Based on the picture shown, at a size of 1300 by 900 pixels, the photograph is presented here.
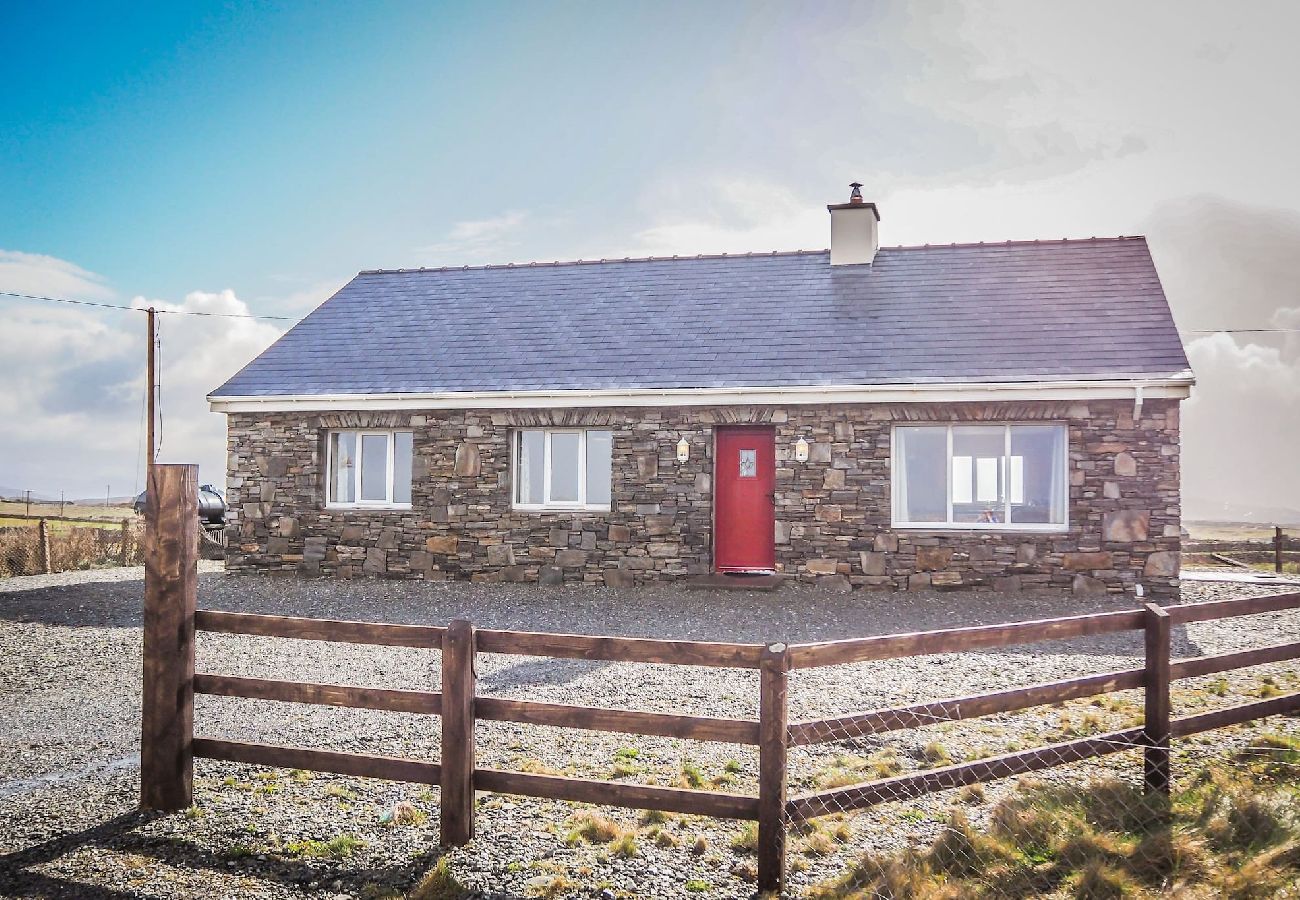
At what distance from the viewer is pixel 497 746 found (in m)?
6.22

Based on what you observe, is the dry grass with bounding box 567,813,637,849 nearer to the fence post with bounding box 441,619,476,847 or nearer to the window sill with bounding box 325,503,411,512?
the fence post with bounding box 441,619,476,847

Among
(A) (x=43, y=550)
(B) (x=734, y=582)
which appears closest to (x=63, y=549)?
(A) (x=43, y=550)

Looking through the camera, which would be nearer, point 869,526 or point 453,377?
point 869,526

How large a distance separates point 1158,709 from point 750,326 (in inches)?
443

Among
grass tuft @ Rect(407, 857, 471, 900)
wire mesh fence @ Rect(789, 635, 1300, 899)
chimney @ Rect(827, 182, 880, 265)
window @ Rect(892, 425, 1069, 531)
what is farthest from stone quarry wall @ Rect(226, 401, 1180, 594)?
grass tuft @ Rect(407, 857, 471, 900)

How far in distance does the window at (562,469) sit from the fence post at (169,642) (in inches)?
372

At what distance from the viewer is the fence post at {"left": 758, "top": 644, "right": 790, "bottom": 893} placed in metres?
4.30

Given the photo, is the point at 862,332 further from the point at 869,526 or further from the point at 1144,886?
the point at 1144,886

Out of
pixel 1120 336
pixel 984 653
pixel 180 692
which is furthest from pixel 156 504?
pixel 1120 336

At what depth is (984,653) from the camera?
9922 millimetres

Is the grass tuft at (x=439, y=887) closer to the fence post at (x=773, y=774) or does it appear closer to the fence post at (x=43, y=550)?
the fence post at (x=773, y=774)

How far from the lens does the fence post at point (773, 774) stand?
4305mm

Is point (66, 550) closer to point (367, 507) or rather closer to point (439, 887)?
point (367, 507)

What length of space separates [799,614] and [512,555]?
4.96 m
